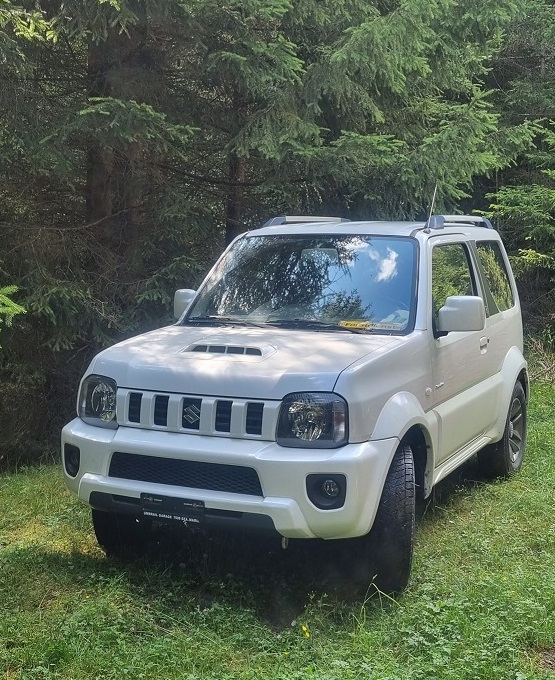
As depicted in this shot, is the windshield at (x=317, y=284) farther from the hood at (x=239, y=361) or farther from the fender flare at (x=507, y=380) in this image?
the fender flare at (x=507, y=380)

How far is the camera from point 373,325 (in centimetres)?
479

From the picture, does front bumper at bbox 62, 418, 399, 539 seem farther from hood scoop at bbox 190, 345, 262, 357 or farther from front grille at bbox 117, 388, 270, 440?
hood scoop at bbox 190, 345, 262, 357

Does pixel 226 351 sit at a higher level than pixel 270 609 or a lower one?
higher

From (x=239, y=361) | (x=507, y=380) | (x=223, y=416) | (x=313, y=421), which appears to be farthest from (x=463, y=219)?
(x=223, y=416)

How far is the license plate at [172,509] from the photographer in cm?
400

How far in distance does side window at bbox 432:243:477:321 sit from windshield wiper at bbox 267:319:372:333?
0.63 m

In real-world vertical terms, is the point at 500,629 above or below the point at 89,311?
below

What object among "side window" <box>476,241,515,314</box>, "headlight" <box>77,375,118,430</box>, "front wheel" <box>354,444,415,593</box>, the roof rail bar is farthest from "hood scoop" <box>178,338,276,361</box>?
"side window" <box>476,241,515,314</box>

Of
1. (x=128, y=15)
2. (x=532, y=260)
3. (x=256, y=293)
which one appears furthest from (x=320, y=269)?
(x=532, y=260)

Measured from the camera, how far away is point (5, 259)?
7688mm

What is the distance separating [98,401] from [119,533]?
3.00ft

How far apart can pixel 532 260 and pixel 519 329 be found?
5479 millimetres

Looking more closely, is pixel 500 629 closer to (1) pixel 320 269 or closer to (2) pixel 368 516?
(2) pixel 368 516

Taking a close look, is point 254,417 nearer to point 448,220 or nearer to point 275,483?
point 275,483
